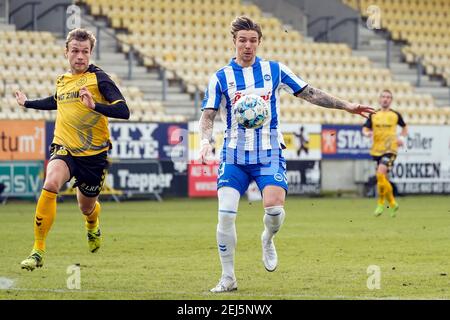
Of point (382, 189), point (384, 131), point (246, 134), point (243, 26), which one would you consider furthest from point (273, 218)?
point (384, 131)

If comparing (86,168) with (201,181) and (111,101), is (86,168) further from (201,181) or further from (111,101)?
(201,181)

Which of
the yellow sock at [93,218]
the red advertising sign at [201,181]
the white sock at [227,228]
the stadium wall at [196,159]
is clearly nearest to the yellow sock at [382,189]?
the stadium wall at [196,159]

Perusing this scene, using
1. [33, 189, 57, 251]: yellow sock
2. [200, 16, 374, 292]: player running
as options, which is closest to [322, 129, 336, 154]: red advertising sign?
[33, 189, 57, 251]: yellow sock

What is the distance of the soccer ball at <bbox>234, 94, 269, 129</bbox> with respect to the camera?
1064cm

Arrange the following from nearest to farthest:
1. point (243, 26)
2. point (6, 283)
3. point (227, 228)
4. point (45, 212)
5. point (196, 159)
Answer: point (227, 228) < point (243, 26) < point (6, 283) < point (45, 212) < point (196, 159)

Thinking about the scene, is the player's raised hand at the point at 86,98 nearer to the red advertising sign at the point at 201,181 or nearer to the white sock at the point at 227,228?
the white sock at the point at 227,228

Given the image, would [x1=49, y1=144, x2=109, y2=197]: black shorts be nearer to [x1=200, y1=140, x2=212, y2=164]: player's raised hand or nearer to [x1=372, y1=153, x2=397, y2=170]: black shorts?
→ [x1=200, y1=140, x2=212, y2=164]: player's raised hand

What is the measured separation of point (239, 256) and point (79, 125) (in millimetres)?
3086

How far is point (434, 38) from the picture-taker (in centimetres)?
3994

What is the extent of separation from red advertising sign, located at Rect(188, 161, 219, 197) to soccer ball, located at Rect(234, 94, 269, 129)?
61.6 ft

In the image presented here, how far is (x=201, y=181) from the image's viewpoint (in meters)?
29.9
